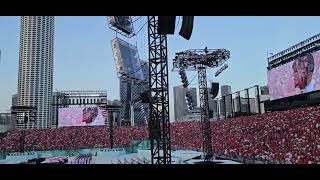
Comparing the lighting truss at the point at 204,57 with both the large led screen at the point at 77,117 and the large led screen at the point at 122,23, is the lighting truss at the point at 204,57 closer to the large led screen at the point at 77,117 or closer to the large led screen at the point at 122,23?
the large led screen at the point at 122,23

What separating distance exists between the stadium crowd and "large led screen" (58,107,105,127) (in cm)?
144

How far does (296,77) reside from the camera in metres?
25.5

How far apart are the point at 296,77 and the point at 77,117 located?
2058cm

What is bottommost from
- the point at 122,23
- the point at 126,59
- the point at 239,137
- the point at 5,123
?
the point at 239,137

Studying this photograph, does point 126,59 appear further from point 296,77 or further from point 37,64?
point 37,64

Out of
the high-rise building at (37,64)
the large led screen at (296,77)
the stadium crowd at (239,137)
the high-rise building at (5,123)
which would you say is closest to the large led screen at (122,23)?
the stadium crowd at (239,137)

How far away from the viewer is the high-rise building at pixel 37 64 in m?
47.3

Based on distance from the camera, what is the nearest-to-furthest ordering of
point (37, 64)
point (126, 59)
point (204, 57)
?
point (204, 57)
point (126, 59)
point (37, 64)

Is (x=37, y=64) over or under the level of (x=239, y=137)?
over

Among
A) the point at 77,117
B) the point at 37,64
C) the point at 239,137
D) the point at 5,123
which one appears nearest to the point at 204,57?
the point at 239,137

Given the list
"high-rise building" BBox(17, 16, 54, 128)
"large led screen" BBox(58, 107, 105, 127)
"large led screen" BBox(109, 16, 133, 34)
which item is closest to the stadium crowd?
"large led screen" BBox(58, 107, 105, 127)

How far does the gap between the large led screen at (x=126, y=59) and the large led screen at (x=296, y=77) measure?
1100 cm

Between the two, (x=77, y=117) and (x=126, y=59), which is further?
(x=77, y=117)
